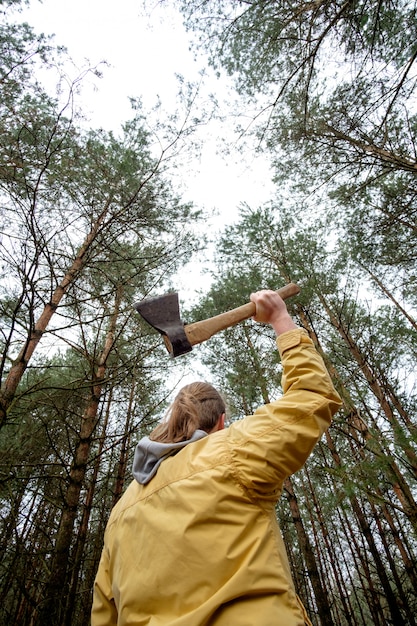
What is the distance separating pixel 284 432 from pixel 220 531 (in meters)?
0.35

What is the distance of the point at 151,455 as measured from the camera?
1341 mm

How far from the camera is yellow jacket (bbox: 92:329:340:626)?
0.93 m

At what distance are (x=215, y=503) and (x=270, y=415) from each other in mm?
330

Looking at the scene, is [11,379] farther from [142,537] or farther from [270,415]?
[270,415]

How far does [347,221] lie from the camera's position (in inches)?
293

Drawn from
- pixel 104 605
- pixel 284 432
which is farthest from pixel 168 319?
pixel 104 605

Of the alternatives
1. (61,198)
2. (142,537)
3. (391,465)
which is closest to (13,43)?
(61,198)

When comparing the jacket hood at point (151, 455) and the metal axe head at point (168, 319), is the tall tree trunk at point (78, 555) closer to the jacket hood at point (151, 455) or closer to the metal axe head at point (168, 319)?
the metal axe head at point (168, 319)

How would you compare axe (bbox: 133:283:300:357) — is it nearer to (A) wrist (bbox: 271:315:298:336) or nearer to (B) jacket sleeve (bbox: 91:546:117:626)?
(A) wrist (bbox: 271:315:298:336)

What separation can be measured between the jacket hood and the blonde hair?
0.05 metres

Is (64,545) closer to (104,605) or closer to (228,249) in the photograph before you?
(104,605)

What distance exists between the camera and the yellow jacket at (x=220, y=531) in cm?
93

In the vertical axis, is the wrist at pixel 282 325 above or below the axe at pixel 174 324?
below

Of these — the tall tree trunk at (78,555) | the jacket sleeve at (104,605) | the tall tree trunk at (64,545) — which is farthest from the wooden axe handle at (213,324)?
the tall tree trunk at (78,555)
